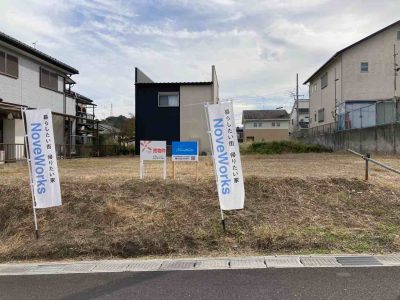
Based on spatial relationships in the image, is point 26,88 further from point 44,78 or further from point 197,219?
point 197,219

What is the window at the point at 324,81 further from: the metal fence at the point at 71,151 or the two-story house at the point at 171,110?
the metal fence at the point at 71,151

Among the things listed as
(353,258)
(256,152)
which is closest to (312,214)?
(353,258)

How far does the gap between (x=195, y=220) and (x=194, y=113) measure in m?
22.7

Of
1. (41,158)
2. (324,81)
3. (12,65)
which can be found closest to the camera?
(41,158)

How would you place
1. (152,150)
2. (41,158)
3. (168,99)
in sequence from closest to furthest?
1. (41,158)
2. (152,150)
3. (168,99)

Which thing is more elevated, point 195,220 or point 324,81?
point 324,81

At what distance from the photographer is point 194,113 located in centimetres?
2972

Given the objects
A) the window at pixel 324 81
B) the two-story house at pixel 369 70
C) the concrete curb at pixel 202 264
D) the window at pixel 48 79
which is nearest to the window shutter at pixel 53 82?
the window at pixel 48 79

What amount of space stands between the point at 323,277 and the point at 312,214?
2.43 m

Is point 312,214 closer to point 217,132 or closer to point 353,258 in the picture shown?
point 353,258

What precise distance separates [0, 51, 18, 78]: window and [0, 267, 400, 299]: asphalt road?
16.3 m

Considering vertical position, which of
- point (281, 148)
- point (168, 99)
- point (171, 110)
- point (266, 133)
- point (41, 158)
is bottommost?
point (281, 148)

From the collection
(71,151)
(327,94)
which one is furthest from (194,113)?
(327,94)

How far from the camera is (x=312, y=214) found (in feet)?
24.5
